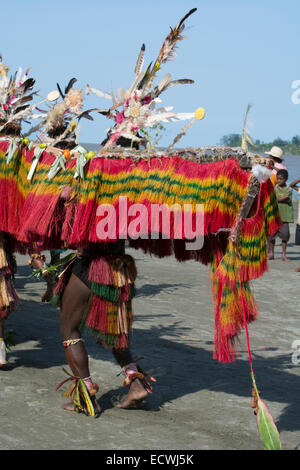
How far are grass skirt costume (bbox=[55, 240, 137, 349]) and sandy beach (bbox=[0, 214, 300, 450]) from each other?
57 centimetres

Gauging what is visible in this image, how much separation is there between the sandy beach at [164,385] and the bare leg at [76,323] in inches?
12.1

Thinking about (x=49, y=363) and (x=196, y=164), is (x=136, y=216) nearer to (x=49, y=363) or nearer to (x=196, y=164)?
(x=196, y=164)

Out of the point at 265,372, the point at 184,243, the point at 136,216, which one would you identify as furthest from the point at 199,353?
the point at 136,216

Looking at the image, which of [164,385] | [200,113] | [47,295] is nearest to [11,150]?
[200,113]

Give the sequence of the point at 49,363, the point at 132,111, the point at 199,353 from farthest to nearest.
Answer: the point at 199,353 → the point at 49,363 → the point at 132,111

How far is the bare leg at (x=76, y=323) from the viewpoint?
14.5 ft

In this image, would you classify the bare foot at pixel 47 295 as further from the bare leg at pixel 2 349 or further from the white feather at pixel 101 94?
the white feather at pixel 101 94

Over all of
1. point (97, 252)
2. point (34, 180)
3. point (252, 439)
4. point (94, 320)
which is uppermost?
point (34, 180)

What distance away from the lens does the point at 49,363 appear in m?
5.61

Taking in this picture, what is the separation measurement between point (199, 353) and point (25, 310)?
231 cm

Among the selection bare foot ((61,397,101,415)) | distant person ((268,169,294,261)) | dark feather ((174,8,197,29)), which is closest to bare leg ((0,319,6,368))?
bare foot ((61,397,101,415))

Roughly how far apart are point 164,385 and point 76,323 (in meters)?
1.09

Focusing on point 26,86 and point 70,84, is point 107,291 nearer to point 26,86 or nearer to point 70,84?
point 70,84

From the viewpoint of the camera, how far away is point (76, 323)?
14.6 ft
